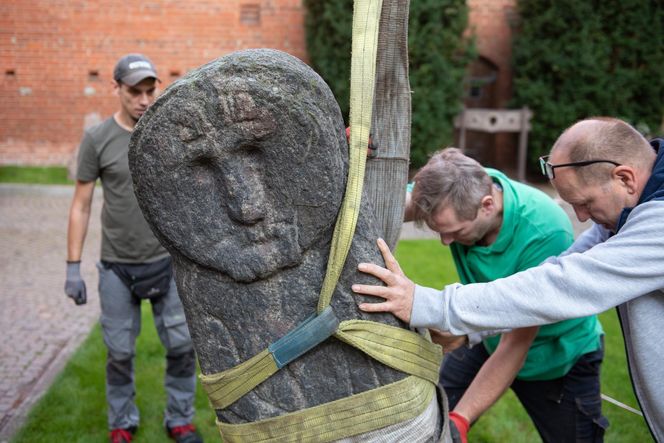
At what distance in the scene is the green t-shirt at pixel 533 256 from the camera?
245cm

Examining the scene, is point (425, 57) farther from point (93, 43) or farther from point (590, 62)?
point (93, 43)

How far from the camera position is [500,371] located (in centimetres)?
244

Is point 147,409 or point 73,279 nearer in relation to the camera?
point 73,279

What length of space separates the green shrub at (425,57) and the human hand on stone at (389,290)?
30.0 feet

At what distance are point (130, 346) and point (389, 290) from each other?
220 cm

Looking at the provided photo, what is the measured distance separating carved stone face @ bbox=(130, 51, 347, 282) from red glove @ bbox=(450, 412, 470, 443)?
87cm

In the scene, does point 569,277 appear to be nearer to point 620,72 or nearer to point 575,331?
point 575,331

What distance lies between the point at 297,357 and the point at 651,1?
38.7 feet

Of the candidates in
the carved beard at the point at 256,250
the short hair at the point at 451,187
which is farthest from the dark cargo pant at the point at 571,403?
the carved beard at the point at 256,250

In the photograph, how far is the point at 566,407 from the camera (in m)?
2.71

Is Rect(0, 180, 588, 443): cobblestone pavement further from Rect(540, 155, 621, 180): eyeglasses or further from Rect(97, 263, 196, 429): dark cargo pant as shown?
Rect(540, 155, 621, 180): eyeglasses

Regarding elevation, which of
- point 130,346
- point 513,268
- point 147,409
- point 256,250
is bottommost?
point 147,409

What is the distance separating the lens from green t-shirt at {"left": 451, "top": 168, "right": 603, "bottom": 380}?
2.45 m

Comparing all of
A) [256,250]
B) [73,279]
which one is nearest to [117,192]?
[73,279]
